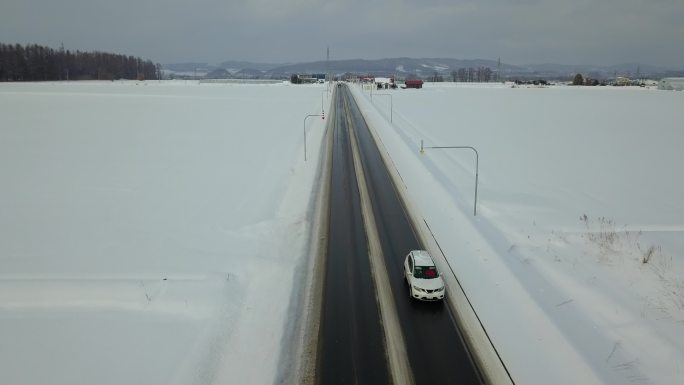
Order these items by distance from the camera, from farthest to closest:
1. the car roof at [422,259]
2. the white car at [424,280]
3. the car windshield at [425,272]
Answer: the car roof at [422,259], the car windshield at [425,272], the white car at [424,280]

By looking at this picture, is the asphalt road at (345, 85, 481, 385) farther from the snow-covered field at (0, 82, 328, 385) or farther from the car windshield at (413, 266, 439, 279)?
the snow-covered field at (0, 82, 328, 385)

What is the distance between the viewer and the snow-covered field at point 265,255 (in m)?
17.1

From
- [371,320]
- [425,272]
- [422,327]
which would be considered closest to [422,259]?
[425,272]

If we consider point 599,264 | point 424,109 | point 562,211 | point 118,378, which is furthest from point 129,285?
point 424,109

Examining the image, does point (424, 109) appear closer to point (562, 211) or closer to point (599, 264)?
point (562, 211)

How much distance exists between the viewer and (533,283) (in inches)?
894

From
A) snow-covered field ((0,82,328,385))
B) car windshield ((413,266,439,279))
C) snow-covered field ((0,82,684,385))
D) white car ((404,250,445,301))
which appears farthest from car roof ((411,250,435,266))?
snow-covered field ((0,82,328,385))

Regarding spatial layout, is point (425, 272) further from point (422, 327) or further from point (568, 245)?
point (568, 245)

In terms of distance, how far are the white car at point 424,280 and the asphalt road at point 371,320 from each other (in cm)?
48

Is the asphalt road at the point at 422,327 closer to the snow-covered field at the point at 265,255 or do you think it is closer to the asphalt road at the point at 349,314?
the asphalt road at the point at 349,314

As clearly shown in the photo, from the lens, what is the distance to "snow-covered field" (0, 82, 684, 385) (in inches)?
672

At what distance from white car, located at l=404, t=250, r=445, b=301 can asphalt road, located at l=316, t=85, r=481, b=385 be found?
1.57ft

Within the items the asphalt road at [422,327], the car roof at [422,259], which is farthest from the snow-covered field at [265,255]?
the car roof at [422,259]

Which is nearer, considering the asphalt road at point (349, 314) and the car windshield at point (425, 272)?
the asphalt road at point (349, 314)
